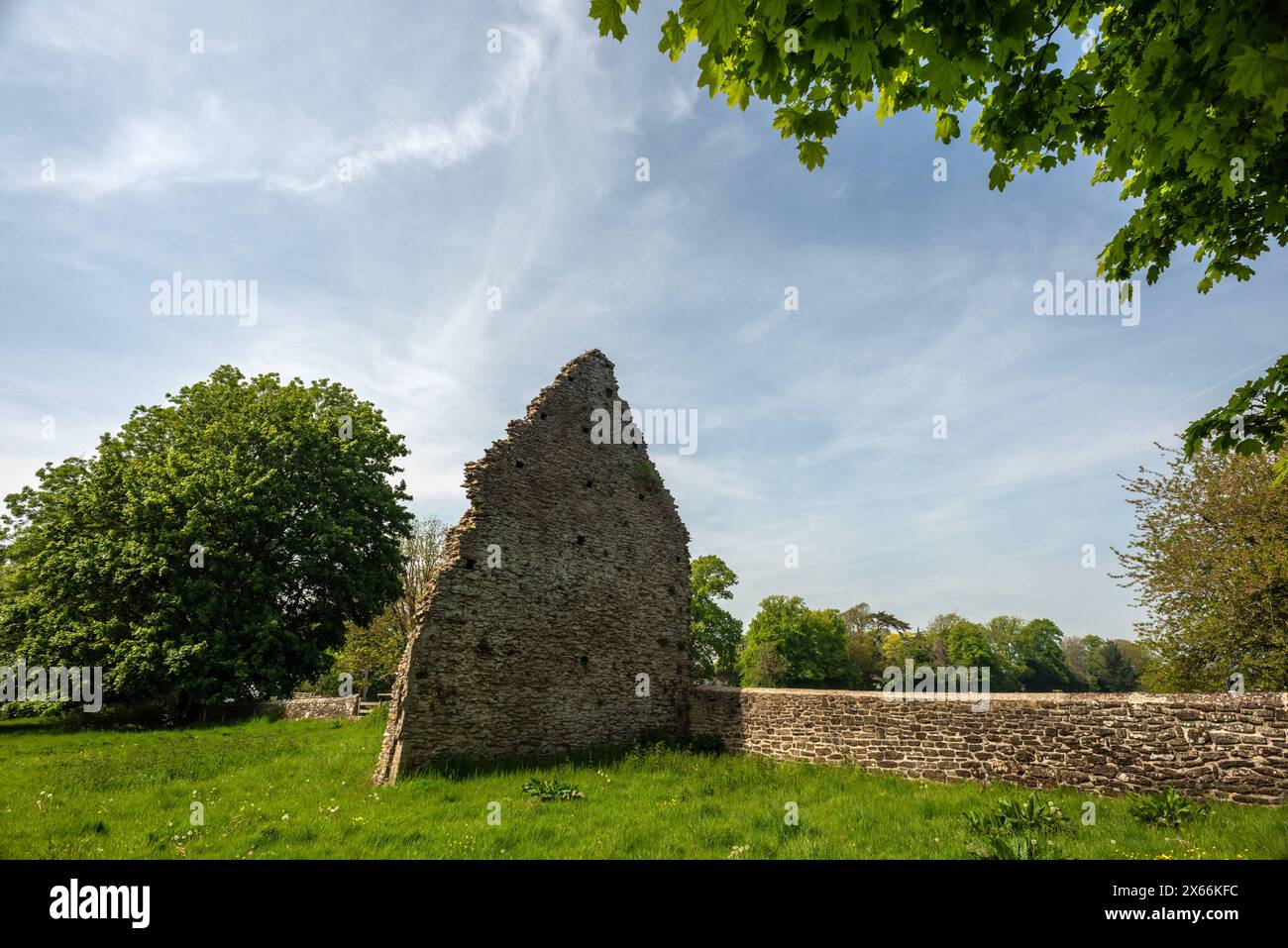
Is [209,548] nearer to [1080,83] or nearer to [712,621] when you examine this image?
[1080,83]

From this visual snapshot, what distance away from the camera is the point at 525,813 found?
8.98 m

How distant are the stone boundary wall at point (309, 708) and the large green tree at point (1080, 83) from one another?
24167mm

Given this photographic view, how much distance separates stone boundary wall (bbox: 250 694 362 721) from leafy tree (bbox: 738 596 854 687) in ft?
124

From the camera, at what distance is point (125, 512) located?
21016 millimetres

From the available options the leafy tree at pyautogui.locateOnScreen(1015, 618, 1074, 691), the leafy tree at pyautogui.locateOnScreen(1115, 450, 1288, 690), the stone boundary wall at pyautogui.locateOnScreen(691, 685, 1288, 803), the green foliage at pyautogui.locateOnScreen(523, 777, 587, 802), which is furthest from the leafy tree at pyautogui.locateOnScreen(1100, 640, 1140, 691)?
the green foliage at pyautogui.locateOnScreen(523, 777, 587, 802)

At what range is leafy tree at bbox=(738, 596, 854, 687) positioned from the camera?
5134 cm

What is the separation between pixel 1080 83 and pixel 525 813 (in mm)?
11520

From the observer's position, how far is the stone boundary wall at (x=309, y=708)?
21.1m

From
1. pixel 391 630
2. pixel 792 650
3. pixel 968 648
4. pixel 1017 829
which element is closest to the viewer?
pixel 1017 829

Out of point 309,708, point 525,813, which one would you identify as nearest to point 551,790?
point 525,813

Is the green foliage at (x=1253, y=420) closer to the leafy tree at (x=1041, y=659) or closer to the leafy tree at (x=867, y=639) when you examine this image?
the leafy tree at (x=867, y=639)

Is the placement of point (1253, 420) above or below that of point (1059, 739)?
above
